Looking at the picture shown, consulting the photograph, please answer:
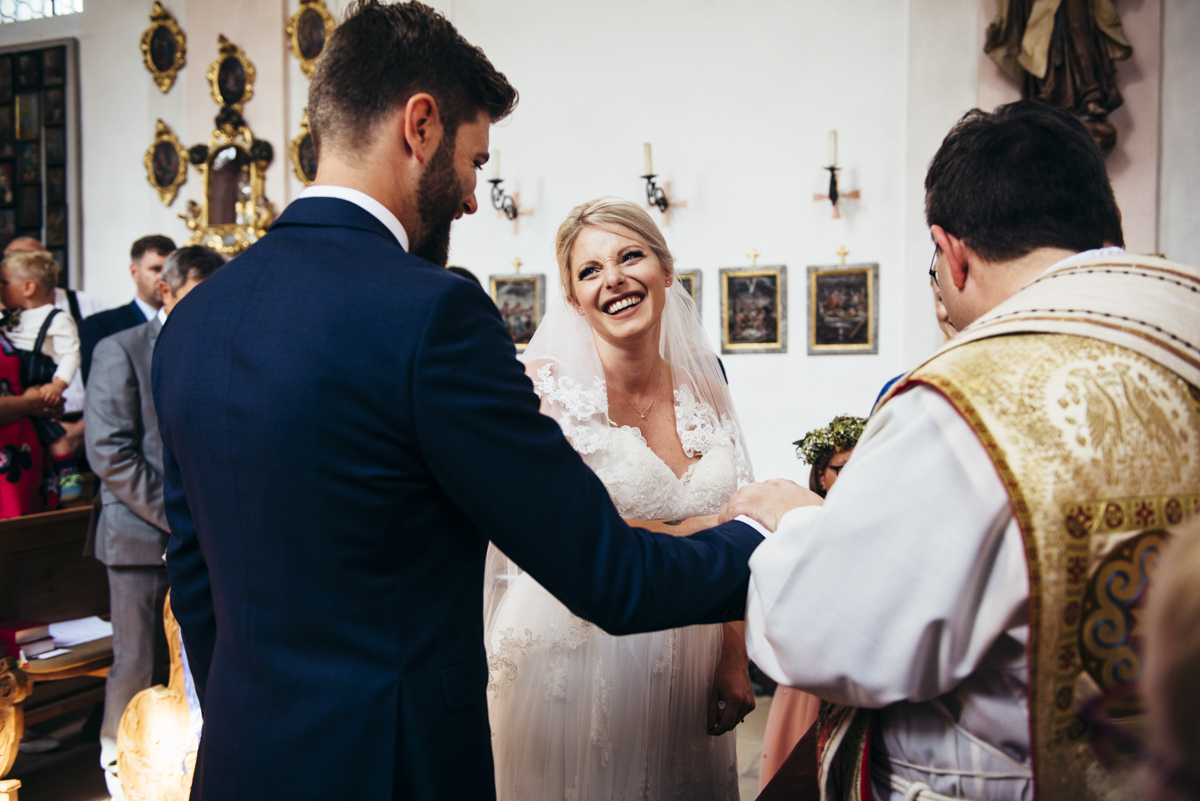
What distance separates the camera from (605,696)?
2.33 m

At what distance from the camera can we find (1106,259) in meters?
1.25

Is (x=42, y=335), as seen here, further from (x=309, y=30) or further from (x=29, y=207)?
(x=29, y=207)

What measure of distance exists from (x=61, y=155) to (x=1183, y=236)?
963cm

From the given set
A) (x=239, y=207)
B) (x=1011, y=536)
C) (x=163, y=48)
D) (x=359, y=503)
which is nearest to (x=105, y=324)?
(x=239, y=207)

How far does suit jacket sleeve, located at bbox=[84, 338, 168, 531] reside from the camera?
388 cm

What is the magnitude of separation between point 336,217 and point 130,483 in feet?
10.7

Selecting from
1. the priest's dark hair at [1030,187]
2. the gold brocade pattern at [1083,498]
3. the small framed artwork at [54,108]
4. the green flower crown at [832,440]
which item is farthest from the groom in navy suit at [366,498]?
the small framed artwork at [54,108]

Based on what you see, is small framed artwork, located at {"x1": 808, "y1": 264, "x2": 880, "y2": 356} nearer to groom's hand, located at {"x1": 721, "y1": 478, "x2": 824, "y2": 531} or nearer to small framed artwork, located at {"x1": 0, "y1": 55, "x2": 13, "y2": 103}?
groom's hand, located at {"x1": 721, "y1": 478, "x2": 824, "y2": 531}

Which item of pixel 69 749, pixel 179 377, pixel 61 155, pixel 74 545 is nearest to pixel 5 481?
pixel 74 545

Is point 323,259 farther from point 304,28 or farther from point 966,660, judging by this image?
point 304,28

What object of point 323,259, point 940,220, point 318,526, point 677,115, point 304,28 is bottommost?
point 318,526

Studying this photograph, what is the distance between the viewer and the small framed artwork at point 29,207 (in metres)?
8.13

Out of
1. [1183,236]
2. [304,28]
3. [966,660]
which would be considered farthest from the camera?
[304,28]

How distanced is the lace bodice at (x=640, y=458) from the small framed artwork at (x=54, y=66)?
8.16 meters
